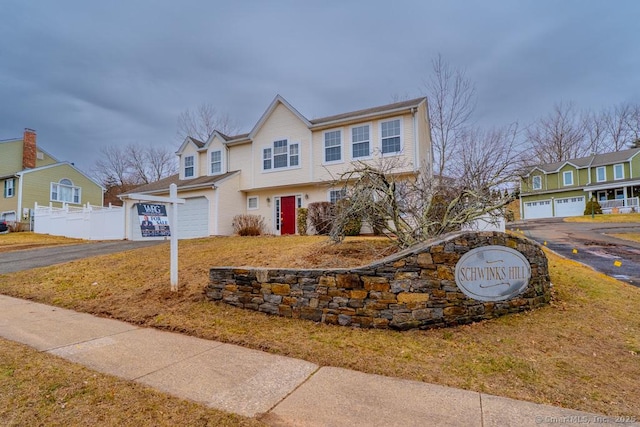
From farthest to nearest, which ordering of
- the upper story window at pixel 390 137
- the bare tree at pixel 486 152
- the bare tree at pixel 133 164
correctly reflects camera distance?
the bare tree at pixel 133 164 → the upper story window at pixel 390 137 → the bare tree at pixel 486 152

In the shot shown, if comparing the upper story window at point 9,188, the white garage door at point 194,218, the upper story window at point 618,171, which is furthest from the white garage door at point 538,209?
the upper story window at point 9,188

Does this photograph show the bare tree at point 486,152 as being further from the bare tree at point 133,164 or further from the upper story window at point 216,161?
the bare tree at point 133,164

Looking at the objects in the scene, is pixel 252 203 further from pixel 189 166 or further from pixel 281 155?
pixel 189 166

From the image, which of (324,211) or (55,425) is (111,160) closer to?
(324,211)

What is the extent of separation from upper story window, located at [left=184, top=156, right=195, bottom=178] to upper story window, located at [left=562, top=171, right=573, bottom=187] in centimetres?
3643

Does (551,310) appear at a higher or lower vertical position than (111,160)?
lower

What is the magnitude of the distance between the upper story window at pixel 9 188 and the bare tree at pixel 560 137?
49450 mm

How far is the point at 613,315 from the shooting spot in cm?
480

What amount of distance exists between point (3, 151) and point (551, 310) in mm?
37593

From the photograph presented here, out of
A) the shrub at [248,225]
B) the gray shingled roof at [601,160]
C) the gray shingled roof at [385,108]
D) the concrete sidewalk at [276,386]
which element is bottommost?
A: the concrete sidewalk at [276,386]

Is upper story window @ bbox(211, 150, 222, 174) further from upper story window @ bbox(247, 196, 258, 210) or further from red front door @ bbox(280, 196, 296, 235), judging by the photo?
red front door @ bbox(280, 196, 296, 235)

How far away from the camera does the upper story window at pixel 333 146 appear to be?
14.6 meters

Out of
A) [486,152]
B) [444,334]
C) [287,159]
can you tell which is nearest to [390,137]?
[486,152]

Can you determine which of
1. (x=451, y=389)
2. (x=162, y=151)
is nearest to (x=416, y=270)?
(x=451, y=389)
